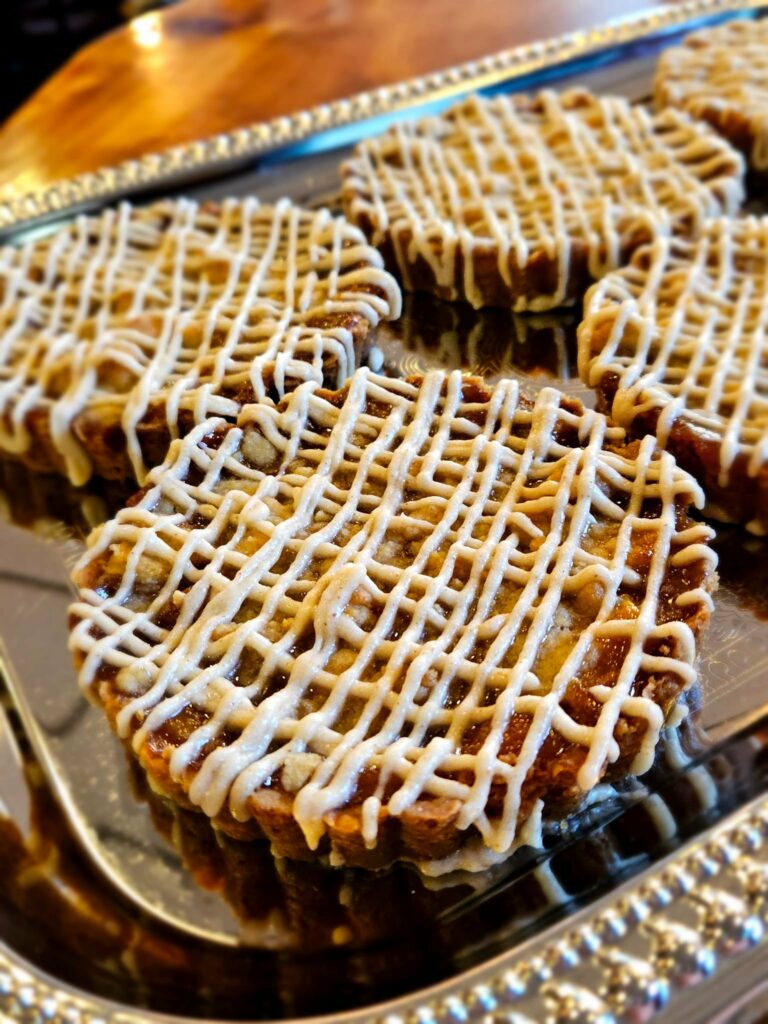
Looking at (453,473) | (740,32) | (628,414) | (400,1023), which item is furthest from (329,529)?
(740,32)

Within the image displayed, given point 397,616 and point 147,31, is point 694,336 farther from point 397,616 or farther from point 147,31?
point 147,31

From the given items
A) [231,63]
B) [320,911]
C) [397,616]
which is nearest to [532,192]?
[397,616]

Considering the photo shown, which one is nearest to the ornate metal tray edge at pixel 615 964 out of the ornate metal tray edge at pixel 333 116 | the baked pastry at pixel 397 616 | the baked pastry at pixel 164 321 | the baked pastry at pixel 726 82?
the baked pastry at pixel 397 616

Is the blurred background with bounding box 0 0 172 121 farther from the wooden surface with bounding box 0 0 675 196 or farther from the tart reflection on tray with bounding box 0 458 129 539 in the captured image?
the tart reflection on tray with bounding box 0 458 129 539

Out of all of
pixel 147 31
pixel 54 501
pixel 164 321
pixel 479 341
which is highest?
pixel 147 31

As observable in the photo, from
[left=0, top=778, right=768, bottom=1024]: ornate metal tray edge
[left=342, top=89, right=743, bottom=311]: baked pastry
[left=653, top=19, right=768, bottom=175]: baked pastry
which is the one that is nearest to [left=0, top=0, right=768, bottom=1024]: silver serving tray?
[left=0, top=778, right=768, bottom=1024]: ornate metal tray edge

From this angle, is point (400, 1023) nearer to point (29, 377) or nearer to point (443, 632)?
point (443, 632)
